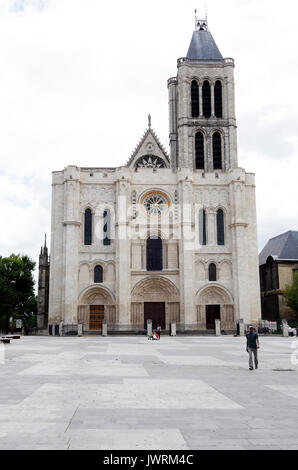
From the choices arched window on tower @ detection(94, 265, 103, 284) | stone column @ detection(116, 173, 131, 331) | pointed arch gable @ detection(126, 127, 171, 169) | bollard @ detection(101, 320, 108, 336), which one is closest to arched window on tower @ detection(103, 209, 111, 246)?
stone column @ detection(116, 173, 131, 331)

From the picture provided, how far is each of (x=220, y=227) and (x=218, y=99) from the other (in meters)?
14.9

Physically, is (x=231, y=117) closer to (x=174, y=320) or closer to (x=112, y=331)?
(x=174, y=320)

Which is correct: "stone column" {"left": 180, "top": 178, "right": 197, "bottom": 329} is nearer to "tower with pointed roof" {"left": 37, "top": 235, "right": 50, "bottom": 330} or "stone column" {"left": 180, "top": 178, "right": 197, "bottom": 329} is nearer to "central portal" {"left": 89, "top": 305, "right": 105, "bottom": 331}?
"central portal" {"left": 89, "top": 305, "right": 105, "bottom": 331}

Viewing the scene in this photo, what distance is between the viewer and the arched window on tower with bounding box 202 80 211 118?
162ft

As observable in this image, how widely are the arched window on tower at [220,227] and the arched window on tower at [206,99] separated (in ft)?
38.1

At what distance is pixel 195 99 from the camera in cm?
4959

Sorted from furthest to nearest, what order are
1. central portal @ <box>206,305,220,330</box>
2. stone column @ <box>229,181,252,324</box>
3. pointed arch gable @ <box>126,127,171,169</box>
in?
pointed arch gable @ <box>126,127,171,169</box>
central portal @ <box>206,305,220,330</box>
stone column @ <box>229,181,252,324</box>

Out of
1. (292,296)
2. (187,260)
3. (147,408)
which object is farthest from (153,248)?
(147,408)

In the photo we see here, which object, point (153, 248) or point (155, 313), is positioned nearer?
point (155, 313)

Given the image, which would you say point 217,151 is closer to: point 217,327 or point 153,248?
point 153,248

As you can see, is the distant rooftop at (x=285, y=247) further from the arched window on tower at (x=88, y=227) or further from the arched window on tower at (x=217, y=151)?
the arched window on tower at (x=88, y=227)

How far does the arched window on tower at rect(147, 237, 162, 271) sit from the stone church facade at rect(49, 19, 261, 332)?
93 millimetres
